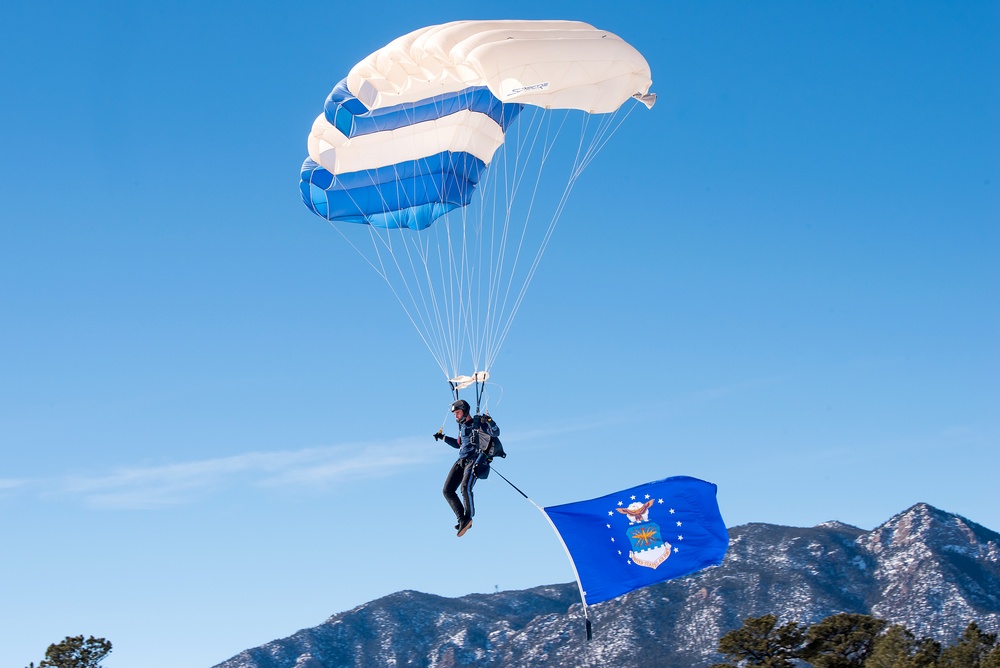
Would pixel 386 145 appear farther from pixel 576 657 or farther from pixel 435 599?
pixel 435 599

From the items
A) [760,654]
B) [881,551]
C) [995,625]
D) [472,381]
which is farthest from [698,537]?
[881,551]

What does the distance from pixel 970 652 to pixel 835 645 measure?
550 cm

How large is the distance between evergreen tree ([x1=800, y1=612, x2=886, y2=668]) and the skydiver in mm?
34830

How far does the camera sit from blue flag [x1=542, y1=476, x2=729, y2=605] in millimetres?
22453

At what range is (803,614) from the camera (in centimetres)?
10825

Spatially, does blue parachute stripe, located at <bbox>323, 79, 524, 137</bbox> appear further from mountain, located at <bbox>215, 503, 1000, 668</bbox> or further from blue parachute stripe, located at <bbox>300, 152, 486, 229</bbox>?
mountain, located at <bbox>215, 503, 1000, 668</bbox>

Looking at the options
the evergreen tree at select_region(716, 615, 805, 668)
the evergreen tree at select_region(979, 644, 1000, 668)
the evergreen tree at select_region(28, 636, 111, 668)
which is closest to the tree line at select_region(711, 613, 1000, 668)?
the evergreen tree at select_region(716, 615, 805, 668)

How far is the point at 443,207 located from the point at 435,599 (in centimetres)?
12205

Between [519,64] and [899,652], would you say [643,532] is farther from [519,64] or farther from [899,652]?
[899,652]

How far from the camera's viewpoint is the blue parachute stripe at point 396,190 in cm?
2622

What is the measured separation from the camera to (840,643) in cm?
5341

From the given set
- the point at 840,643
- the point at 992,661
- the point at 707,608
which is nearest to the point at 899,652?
the point at 992,661

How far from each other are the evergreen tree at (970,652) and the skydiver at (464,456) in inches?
1380

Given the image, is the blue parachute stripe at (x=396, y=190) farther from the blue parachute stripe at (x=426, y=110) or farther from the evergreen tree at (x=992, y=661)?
the evergreen tree at (x=992, y=661)
